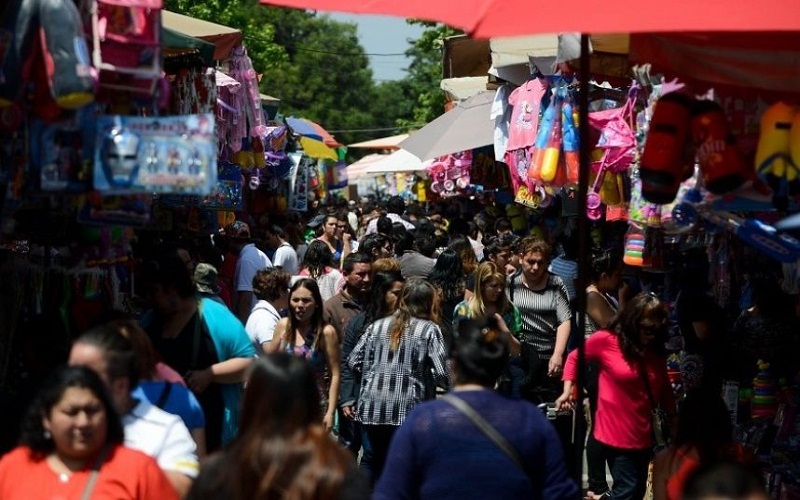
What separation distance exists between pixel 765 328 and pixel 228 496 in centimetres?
515

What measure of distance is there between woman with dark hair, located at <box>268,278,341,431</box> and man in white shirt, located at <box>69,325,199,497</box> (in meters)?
3.63

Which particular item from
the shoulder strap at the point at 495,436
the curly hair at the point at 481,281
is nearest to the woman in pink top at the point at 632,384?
the curly hair at the point at 481,281

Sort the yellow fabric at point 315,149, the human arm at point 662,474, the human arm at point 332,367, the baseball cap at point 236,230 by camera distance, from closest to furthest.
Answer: the human arm at point 662,474
the human arm at point 332,367
the baseball cap at point 236,230
the yellow fabric at point 315,149

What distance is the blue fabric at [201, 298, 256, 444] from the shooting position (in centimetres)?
654

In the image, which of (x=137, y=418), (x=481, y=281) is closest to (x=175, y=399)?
(x=137, y=418)

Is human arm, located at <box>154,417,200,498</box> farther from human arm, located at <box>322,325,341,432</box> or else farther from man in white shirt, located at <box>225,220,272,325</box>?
man in white shirt, located at <box>225,220,272,325</box>

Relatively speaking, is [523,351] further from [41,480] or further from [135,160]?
[41,480]

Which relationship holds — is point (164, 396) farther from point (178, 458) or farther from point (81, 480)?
point (81, 480)

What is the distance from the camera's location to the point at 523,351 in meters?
9.47

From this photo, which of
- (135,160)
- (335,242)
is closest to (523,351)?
(135,160)

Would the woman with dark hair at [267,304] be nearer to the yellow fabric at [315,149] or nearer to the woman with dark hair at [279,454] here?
the woman with dark hair at [279,454]

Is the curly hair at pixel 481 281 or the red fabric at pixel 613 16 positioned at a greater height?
the red fabric at pixel 613 16

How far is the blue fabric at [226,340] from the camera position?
654cm

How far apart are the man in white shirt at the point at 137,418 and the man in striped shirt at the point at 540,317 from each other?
4726 mm
